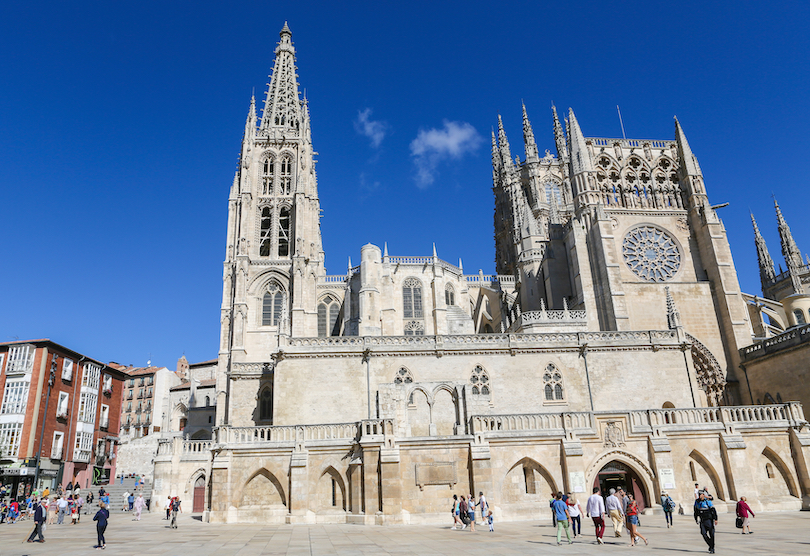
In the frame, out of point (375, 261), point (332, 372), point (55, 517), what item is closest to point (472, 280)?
point (375, 261)

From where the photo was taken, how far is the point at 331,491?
20766 millimetres

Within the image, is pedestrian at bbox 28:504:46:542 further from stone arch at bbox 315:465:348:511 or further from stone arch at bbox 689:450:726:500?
stone arch at bbox 689:450:726:500

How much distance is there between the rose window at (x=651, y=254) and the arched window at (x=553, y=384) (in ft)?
44.0

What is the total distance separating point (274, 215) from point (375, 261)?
12.4 metres

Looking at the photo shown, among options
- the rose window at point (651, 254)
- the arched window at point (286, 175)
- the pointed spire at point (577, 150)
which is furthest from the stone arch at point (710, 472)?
the arched window at point (286, 175)

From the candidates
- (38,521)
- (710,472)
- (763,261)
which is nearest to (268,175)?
(38,521)

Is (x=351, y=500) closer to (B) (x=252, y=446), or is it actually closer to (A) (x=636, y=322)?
(B) (x=252, y=446)

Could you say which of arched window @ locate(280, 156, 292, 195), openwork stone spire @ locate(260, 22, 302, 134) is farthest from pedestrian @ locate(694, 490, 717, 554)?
openwork stone spire @ locate(260, 22, 302, 134)

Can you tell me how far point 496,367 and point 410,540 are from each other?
596 inches

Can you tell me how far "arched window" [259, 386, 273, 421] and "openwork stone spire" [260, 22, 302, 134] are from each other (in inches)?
1259

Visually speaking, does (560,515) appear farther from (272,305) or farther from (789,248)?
(789,248)

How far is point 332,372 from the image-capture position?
28.6 metres

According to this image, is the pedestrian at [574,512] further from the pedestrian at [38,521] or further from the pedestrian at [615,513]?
the pedestrian at [38,521]

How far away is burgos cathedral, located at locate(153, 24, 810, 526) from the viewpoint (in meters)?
20.5
